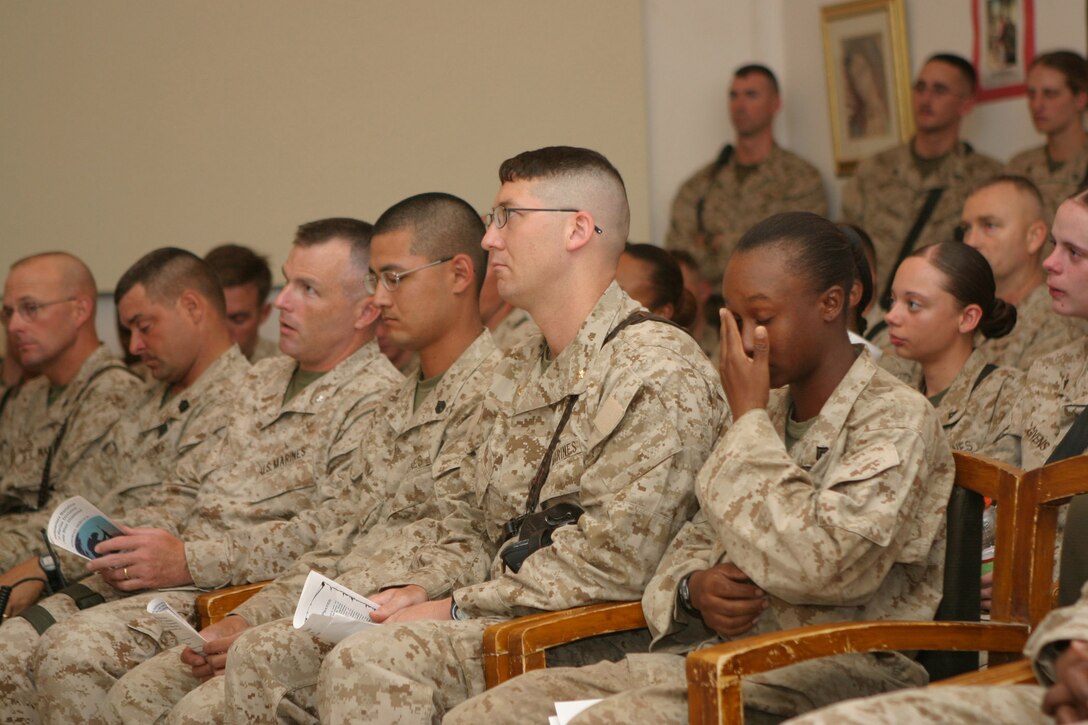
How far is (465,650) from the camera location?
262cm

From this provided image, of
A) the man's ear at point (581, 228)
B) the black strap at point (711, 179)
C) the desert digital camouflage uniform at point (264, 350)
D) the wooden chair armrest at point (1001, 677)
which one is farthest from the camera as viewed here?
the black strap at point (711, 179)

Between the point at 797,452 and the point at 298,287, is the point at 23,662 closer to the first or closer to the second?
the point at 298,287

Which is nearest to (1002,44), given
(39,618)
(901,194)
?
(901,194)

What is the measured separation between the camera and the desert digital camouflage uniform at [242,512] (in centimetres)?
334

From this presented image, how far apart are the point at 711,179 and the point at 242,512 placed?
4.13 meters

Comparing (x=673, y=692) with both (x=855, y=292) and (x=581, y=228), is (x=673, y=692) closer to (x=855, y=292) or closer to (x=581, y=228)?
(x=855, y=292)

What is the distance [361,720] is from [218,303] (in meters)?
2.24

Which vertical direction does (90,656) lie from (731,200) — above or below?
below

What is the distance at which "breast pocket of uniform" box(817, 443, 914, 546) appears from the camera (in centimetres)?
221

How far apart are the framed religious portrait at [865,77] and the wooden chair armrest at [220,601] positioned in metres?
4.76

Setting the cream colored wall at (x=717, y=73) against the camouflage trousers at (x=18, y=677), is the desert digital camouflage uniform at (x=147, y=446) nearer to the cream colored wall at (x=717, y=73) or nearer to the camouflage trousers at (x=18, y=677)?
the camouflage trousers at (x=18, y=677)

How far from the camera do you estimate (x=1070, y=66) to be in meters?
5.80

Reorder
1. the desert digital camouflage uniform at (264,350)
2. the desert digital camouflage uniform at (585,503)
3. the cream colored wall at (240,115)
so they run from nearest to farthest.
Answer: the desert digital camouflage uniform at (585,503) < the desert digital camouflage uniform at (264,350) < the cream colored wall at (240,115)

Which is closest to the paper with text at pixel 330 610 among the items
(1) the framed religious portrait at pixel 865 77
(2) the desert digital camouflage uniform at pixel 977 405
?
(2) the desert digital camouflage uniform at pixel 977 405
